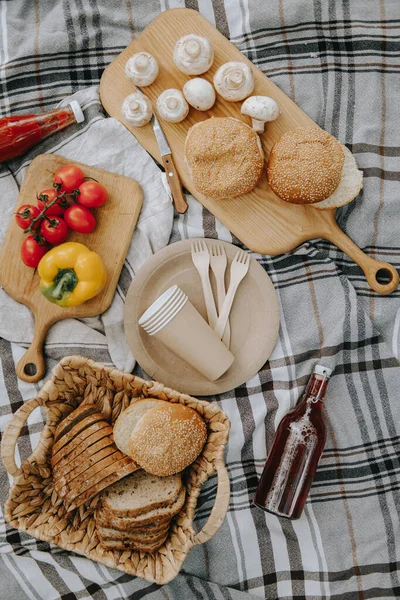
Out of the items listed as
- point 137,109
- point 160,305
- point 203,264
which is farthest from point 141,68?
point 160,305

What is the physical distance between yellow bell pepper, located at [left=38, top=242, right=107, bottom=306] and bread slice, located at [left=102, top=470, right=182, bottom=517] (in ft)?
1.68

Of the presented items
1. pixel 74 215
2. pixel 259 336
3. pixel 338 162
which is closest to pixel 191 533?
pixel 259 336

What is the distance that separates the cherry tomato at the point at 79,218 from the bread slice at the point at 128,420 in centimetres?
53

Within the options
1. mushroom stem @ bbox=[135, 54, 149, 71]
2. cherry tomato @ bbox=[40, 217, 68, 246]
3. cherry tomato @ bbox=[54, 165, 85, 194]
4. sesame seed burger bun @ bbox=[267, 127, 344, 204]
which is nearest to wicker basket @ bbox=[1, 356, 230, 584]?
cherry tomato @ bbox=[40, 217, 68, 246]

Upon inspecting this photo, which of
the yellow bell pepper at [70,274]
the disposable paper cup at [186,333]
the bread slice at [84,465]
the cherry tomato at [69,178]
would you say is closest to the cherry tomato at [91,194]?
the cherry tomato at [69,178]

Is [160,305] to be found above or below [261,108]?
below

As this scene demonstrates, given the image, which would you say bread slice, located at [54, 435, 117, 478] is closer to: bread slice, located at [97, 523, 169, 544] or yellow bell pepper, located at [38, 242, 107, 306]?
bread slice, located at [97, 523, 169, 544]

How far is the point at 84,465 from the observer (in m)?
1.39

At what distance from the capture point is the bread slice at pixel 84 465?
139 cm

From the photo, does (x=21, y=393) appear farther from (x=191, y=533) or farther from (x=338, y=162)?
(x=338, y=162)

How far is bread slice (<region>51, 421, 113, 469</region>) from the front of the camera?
142 centimetres

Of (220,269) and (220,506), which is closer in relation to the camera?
(220,506)

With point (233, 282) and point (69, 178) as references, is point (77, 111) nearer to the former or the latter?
point (69, 178)

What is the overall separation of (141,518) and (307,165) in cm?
102
